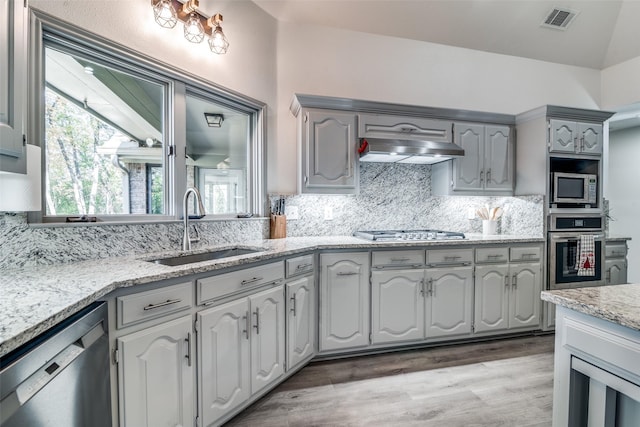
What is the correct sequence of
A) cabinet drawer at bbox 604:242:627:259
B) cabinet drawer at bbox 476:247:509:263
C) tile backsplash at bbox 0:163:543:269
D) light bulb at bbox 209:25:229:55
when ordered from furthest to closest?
cabinet drawer at bbox 604:242:627:259, cabinet drawer at bbox 476:247:509:263, light bulb at bbox 209:25:229:55, tile backsplash at bbox 0:163:543:269

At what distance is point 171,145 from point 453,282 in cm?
253

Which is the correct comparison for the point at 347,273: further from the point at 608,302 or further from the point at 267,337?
the point at 608,302

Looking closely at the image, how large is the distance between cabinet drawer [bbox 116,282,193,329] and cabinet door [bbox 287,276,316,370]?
0.77 metres

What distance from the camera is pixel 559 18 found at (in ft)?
10.4

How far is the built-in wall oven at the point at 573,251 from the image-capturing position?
2848 millimetres

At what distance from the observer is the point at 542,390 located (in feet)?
6.53

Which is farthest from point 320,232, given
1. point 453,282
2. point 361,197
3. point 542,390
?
point 542,390

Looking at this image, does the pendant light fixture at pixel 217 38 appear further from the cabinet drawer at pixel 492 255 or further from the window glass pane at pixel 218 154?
the cabinet drawer at pixel 492 255

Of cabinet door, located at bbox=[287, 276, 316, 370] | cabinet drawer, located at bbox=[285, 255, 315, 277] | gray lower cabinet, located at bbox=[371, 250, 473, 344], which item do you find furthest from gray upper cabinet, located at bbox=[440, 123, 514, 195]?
cabinet door, located at bbox=[287, 276, 316, 370]

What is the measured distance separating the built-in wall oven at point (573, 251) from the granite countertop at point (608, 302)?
1939mm

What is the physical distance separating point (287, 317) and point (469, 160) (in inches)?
92.5

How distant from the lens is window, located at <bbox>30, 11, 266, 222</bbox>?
156cm

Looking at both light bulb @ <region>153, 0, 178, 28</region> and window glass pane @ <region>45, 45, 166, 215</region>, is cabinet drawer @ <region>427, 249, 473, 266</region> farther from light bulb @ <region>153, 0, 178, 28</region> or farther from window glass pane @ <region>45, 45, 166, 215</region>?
light bulb @ <region>153, 0, 178, 28</region>

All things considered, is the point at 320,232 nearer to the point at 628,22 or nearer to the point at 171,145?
the point at 171,145
